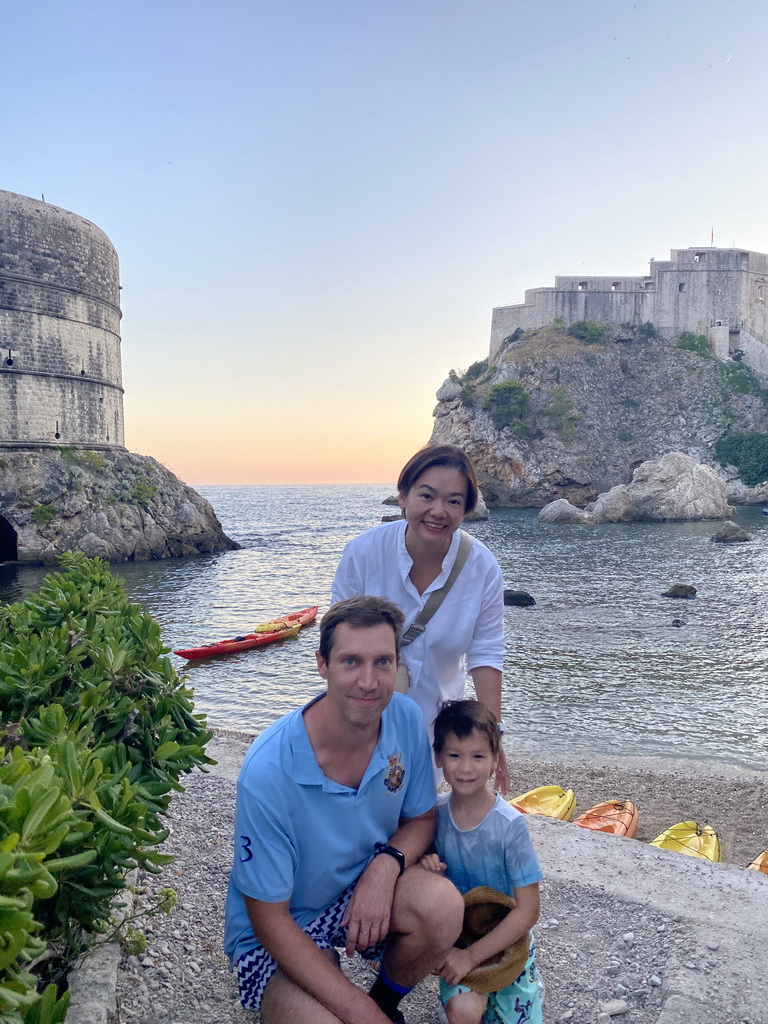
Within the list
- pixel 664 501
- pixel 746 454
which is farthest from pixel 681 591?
pixel 746 454

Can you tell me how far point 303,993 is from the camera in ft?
6.85

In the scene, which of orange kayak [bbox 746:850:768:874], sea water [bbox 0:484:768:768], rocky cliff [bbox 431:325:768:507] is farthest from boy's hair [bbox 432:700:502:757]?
rocky cliff [bbox 431:325:768:507]

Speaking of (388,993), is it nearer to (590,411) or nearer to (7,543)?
(7,543)

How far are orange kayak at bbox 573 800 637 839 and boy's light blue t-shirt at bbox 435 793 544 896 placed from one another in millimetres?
3613

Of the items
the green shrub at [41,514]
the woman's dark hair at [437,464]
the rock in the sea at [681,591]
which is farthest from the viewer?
the green shrub at [41,514]

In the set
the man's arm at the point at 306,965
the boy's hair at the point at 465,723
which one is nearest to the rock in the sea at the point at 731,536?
the boy's hair at the point at 465,723

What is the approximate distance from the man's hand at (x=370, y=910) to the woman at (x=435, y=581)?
2.43 feet

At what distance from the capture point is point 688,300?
53.7 m

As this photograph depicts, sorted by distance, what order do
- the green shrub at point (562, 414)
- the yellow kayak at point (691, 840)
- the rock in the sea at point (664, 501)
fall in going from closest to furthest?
the yellow kayak at point (691, 840) → the rock in the sea at point (664, 501) → the green shrub at point (562, 414)

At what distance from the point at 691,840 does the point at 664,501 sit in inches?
1405

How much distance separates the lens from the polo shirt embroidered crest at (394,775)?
2.34 metres

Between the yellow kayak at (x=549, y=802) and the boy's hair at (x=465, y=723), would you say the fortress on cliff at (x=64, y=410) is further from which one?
the boy's hair at (x=465, y=723)

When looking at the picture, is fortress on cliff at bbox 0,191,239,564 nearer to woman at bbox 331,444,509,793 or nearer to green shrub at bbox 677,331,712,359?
woman at bbox 331,444,509,793

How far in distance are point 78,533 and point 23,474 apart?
2.59 metres
